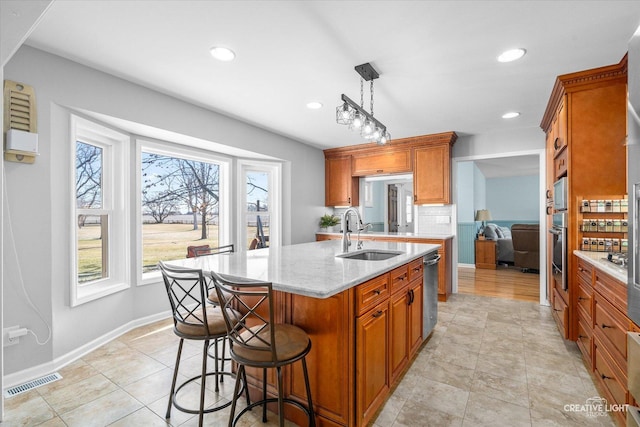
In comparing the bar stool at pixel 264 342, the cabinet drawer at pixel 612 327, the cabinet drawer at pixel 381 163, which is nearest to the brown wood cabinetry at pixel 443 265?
the cabinet drawer at pixel 381 163

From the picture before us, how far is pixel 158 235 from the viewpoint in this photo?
12.1 feet

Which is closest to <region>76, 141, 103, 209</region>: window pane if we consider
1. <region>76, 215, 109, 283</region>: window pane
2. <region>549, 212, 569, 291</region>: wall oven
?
<region>76, 215, 109, 283</region>: window pane

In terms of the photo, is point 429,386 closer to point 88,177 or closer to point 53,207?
point 53,207

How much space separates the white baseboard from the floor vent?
1.6 inches

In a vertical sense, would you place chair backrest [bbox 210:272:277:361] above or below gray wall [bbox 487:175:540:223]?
below

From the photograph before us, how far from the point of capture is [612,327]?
181 centimetres

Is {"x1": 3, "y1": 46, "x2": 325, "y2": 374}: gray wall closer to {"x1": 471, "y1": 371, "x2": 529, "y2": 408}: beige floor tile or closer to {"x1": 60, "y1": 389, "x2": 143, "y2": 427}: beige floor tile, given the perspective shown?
{"x1": 60, "y1": 389, "x2": 143, "y2": 427}: beige floor tile

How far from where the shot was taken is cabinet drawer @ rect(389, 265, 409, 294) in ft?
6.71

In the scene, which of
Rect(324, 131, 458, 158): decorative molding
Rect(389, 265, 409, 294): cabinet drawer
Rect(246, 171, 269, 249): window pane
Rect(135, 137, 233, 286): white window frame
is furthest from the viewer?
Rect(246, 171, 269, 249): window pane

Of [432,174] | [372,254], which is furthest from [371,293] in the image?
[432,174]

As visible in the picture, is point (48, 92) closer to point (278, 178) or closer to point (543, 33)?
point (278, 178)

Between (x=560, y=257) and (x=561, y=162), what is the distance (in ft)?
3.12

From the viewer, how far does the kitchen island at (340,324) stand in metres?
1.59

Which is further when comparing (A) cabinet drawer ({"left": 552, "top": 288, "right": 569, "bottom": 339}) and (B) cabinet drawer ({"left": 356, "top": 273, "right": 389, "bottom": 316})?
(A) cabinet drawer ({"left": 552, "top": 288, "right": 569, "bottom": 339})
